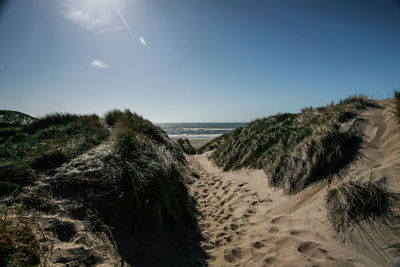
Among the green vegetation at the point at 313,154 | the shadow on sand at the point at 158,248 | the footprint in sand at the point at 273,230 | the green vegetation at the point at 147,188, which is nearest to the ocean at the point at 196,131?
the green vegetation at the point at 313,154

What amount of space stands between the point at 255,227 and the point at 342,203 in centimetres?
140

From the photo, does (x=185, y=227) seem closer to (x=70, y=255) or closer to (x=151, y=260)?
(x=151, y=260)

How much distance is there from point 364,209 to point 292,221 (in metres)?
0.99

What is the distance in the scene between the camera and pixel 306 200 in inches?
131

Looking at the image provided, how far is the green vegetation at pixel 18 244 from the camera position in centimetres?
151

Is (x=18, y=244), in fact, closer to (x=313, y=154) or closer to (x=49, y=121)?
(x=313, y=154)

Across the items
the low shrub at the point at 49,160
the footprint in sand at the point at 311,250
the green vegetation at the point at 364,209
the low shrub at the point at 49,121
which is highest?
the low shrub at the point at 49,121

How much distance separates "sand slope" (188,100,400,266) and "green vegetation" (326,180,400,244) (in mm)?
130

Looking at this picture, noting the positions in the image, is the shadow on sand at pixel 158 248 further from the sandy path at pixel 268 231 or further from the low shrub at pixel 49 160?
the low shrub at pixel 49 160

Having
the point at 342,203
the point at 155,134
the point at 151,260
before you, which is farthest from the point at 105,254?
the point at 155,134

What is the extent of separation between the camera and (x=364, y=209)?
2.48m

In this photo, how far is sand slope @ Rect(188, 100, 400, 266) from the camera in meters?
2.24

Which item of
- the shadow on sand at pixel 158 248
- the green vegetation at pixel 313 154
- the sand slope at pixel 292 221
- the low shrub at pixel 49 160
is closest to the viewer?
the sand slope at pixel 292 221

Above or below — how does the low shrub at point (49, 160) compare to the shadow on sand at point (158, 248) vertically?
above
